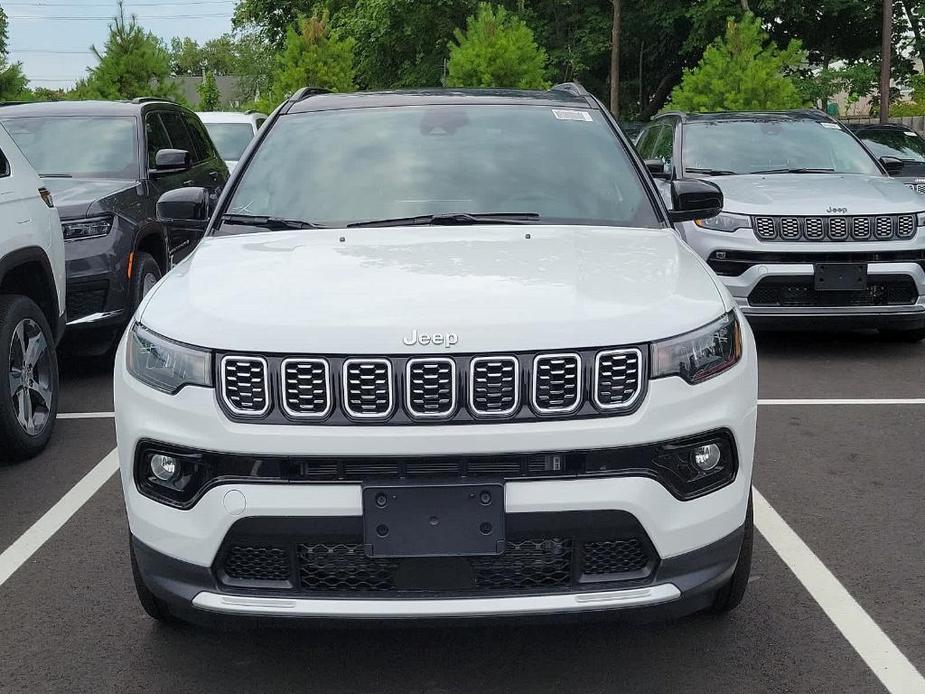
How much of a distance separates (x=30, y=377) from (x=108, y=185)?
2.83 meters

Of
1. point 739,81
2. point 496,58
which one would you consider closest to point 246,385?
point 739,81

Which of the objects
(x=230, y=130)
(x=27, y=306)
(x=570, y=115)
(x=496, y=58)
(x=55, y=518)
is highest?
(x=570, y=115)

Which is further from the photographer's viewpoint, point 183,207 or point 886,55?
point 886,55

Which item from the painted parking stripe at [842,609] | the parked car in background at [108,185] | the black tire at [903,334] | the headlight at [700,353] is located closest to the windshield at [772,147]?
the black tire at [903,334]

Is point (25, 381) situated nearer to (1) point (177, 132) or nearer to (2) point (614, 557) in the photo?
(2) point (614, 557)

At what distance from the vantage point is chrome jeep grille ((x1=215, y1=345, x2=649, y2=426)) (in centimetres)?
303

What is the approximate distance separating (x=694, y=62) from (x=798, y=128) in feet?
109

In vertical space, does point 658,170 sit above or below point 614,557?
above

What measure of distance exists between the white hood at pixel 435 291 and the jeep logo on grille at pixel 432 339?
0.01 metres

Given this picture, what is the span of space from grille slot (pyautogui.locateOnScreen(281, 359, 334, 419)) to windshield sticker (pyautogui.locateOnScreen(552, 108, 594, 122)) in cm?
221

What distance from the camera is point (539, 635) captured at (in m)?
3.72

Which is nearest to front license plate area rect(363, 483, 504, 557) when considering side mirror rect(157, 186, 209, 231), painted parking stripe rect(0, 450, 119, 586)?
painted parking stripe rect(0, 450, 119, 586)

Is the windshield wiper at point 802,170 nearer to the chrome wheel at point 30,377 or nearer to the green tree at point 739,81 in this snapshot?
the chrome wheel at point 30,377

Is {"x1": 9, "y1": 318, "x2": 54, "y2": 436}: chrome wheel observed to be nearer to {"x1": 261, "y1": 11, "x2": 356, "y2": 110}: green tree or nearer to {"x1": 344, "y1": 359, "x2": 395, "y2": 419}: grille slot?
{"x1": 344, "y1": 359, "x2": 395, "y2": 419}: grille slot
